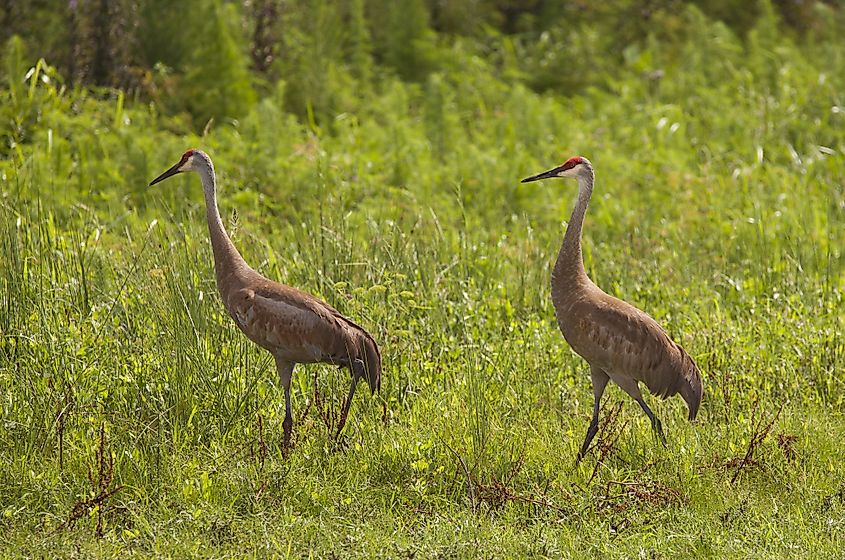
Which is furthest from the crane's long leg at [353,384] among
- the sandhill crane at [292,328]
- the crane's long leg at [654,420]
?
the crane's long leg at [654,420]

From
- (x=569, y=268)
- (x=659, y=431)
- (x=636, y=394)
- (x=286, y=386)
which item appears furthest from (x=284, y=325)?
(x=659, y=431)

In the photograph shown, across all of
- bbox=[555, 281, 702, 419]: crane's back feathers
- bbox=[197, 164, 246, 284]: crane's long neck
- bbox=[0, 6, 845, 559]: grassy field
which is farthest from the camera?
bbox=[197, 164, 246, 284]: crane's long neck

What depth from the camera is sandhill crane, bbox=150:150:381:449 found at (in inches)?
220

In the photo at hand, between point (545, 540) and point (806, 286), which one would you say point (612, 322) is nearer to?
point (545, 540)

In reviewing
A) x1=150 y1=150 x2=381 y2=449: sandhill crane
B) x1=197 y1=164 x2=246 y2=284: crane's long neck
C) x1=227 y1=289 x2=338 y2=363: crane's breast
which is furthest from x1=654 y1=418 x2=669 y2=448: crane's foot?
x1=197 y1=164 x2=246 y2=284: crane's long neck

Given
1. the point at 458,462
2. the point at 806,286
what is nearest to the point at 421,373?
the point at 458,462

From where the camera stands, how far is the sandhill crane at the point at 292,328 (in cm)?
560

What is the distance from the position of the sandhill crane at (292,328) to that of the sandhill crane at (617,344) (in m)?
0.95

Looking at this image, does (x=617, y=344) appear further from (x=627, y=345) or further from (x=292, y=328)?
(x=292, y=328)

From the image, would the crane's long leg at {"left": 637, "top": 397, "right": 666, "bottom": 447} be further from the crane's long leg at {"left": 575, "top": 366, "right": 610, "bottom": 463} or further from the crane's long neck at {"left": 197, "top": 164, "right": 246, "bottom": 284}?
the crane's long neck at {"left": 197, "top": 164, "right": 246, "bottom": 284}

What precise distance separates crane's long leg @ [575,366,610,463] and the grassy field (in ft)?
0.19

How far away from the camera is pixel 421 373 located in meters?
6.40

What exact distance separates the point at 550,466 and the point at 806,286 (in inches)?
106

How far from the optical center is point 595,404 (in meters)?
5.87
